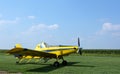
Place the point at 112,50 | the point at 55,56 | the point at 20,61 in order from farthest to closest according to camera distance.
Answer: the point at 112,50 < the point at 20,61 < the point at 55,56

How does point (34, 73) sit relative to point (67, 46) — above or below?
below

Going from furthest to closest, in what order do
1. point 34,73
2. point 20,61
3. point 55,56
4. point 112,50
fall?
1. point 112,50
2. point 20,61
3. point 55,56
4. point 34,73

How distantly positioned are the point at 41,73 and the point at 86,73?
9.03 ft

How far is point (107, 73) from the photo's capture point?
15.8 metres

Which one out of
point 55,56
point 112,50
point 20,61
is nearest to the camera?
point 55,56

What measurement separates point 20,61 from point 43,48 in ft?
11.2

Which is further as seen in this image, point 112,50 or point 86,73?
point 112,50

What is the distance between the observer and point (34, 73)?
1576 cm

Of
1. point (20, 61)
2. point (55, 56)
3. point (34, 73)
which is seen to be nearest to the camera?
point (34, 73)

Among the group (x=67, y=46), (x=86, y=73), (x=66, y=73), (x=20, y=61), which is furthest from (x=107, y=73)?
(x=20, y=61)

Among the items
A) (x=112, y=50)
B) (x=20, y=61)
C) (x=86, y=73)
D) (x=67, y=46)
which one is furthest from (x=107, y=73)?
(x=112, y=50)

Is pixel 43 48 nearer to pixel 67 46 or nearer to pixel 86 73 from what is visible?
pixel 67 46

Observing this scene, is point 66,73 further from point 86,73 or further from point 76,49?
point 76,49

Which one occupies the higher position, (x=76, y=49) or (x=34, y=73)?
(x=76, y=49)
